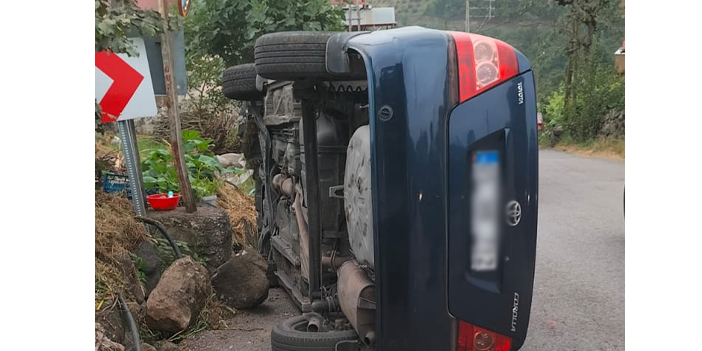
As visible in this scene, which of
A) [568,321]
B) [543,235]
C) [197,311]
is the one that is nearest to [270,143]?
[197,311]

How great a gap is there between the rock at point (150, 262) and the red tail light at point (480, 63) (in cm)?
291

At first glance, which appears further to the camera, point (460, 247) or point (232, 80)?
point (232, 80)

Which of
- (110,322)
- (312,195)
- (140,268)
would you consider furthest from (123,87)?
(110,322)

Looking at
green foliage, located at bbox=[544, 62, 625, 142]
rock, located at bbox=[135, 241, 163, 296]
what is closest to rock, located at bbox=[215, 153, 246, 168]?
rock, located at bbox=[135, 241, 163, 296]

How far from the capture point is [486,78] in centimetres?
338

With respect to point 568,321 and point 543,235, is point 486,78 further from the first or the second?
point 543,235

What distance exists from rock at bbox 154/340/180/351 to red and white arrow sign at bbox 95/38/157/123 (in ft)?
5.54

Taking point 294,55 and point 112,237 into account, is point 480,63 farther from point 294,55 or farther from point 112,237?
point 112,237

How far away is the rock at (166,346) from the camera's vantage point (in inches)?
183

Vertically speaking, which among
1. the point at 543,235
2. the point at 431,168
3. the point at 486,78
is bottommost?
the point at 543,235

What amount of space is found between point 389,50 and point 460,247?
0.94 metres

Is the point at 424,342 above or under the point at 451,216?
under

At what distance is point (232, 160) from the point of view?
1277cm

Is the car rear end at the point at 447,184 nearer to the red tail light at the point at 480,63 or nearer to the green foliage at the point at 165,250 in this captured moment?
the red tail light at the point at 480,63
